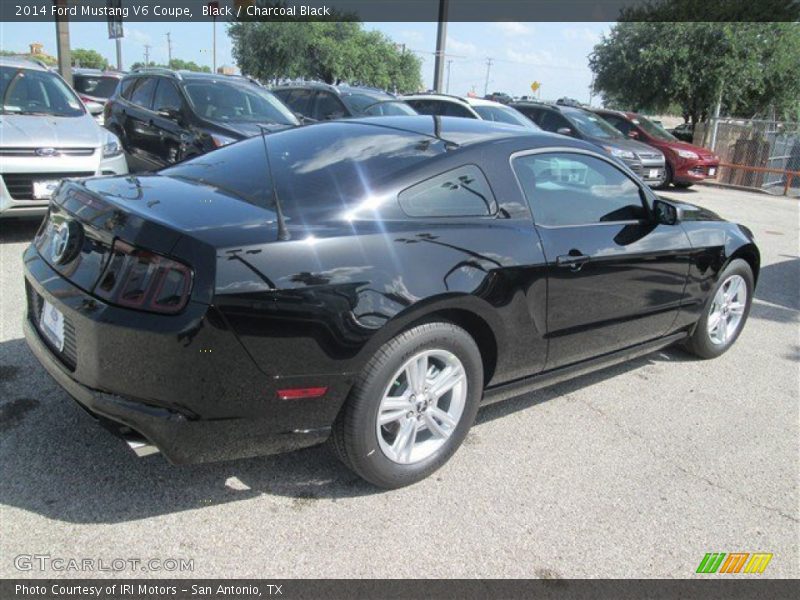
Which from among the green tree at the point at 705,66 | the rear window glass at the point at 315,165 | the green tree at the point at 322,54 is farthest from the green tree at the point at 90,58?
the rear window glass at the point at 315,165

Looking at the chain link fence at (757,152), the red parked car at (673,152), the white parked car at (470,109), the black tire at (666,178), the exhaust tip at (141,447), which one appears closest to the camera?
the exhaust tip at (141,447)

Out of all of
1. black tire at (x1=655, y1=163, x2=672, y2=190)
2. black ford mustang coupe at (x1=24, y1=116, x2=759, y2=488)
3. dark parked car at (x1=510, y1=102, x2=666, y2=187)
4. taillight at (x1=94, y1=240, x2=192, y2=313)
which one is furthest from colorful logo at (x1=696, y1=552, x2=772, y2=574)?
black tire at (x1=655, y1=163, x2=672, y2=190)

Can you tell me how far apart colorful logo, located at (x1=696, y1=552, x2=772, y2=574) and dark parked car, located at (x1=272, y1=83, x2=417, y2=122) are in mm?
9612

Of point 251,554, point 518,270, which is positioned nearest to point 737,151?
point 518,270

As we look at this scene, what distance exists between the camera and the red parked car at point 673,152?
15305 millimetres

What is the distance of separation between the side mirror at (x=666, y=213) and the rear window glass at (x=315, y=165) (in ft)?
5.04

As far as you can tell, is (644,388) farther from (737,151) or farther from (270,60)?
(270,60)

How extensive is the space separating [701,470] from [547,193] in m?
Answer: 1.59

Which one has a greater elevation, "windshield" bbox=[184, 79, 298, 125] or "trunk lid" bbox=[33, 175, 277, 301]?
"windshield" bbox=[184, 79, 298, 125]

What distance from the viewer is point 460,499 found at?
9.30ft

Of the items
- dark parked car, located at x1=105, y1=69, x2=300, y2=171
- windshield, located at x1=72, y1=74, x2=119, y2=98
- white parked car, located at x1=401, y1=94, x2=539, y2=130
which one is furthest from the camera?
windshield, located at x1=72, y1=74, x2=119, y2=98

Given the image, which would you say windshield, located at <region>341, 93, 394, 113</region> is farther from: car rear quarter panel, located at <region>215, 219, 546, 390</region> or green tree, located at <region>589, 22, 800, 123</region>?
green tree, located at <region>589, 22, 800, 123</region>

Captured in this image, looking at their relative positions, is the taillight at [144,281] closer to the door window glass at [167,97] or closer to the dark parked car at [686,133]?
the door window glass at [167,97]

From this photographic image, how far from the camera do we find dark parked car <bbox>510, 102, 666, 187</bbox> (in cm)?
1332
